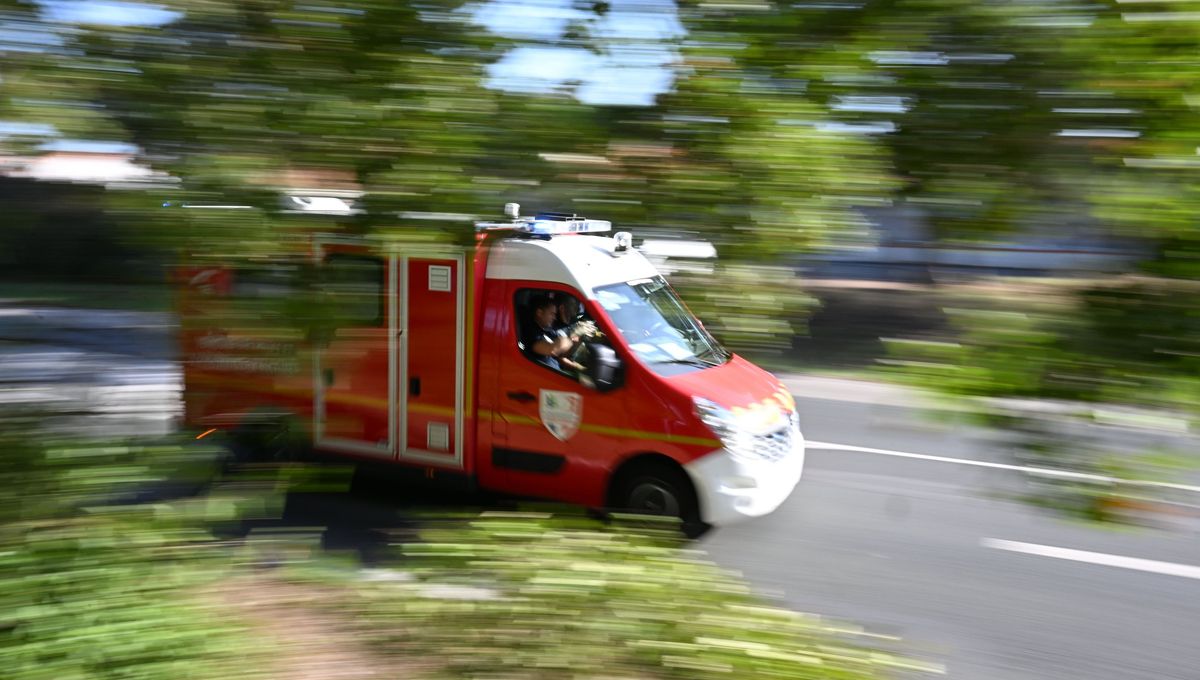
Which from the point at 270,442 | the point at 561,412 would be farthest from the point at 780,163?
the point at 561,412

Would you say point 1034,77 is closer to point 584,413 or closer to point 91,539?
point 91,539

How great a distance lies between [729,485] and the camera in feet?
20.2

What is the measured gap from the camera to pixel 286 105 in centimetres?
176

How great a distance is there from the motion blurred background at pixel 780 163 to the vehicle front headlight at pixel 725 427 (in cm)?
416

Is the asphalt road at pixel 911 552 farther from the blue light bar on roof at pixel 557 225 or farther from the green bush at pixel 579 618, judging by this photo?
the blue light bar on roof at pixel 557 225

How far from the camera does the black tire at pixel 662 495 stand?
20.5ft

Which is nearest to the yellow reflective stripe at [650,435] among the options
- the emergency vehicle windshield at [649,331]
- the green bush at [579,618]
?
the emergency vehicle windshield at [649,331]

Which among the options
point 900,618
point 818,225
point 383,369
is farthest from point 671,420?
point 818,225

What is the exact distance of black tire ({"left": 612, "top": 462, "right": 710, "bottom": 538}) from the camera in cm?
625

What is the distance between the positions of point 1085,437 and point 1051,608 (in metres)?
4.77

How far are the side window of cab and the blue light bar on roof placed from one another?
3668mm

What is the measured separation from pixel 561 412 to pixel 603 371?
0.54 m

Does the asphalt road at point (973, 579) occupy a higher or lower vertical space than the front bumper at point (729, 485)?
lower

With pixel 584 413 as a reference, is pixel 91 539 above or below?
above
